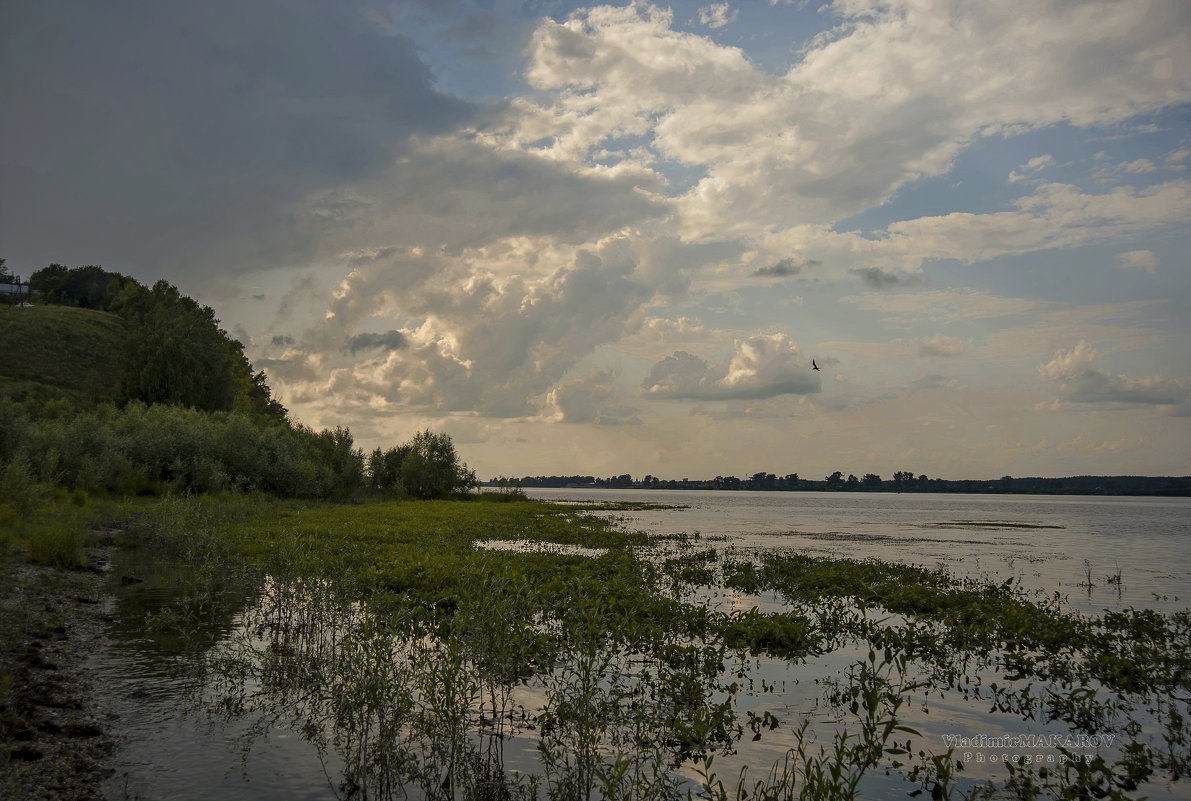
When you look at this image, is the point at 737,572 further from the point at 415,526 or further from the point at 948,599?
the point at 415,526

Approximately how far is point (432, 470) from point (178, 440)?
43184 mm

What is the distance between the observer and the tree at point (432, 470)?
94.6 meters

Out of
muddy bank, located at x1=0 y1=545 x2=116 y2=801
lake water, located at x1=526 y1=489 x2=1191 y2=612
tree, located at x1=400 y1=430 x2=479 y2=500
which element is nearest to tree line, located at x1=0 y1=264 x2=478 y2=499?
tree, located at x1=400 y1=430 x2=479 y2=500

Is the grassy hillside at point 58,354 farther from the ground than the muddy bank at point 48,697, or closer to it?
farther from the ground

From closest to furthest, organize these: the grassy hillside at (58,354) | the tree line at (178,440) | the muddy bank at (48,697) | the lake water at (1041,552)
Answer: the muddy bank at (48,697), the lake water at (1041,552), the tree line at (178,440), the grassy hillside at (58,354)

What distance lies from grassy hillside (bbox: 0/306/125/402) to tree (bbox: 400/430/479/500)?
35698mm

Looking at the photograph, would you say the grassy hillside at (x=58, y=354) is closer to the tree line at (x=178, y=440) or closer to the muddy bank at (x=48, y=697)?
the tree line at (x=178, y=440)

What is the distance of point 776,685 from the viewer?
1332 cm

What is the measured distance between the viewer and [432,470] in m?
95.9

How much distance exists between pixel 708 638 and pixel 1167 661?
9.33 metres

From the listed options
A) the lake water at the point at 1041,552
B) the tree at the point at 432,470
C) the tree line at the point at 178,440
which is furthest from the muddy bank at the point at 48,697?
the tree at the point at 432,470

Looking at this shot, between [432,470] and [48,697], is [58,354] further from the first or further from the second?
[48,697]

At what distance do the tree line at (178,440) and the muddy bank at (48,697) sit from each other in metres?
14.4

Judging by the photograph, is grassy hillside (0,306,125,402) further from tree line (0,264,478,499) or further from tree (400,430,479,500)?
tree (400,430,479,500)
